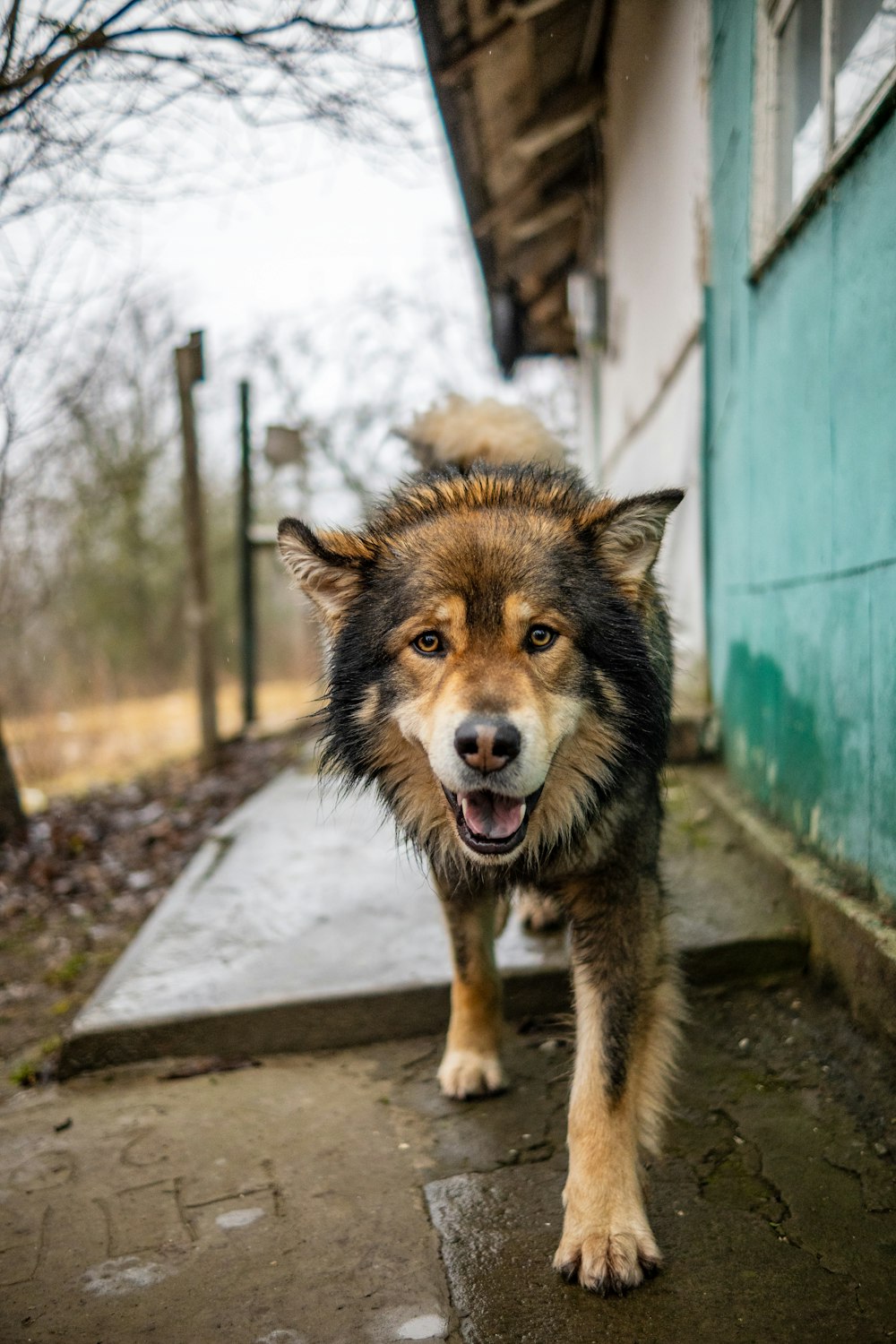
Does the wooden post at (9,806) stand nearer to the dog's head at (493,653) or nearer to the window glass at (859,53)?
the dog's head at (493,653)

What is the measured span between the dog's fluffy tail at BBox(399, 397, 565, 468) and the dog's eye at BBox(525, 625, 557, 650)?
5.88ft

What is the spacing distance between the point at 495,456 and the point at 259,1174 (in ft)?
9.32

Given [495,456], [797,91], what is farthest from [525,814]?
[797,91]

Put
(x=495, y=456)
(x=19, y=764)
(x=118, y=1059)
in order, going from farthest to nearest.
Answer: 1. (x=19, y=764)
2. (x=495, y=456)
3. (x=118, y=1059)

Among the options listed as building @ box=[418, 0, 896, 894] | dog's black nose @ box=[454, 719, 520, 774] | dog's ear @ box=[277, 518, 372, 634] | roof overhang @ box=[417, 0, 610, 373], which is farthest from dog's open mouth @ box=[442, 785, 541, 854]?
roof overhang @ box=[417, 0, 610, 373]

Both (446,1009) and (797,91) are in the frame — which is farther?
(797,91)

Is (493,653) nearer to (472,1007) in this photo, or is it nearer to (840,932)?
(472,1007)

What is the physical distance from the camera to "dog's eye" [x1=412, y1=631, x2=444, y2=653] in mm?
2287

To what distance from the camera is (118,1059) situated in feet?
10.00

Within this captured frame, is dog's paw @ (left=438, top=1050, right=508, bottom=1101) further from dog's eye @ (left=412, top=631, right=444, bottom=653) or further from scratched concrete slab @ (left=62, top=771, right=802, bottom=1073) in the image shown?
dog's eye @ (left=412, top=631, right=444, bottom=653)

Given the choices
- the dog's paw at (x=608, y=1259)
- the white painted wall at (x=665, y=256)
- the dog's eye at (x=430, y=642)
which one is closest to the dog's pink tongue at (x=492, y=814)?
the dog's eye at (x=430, y=642)

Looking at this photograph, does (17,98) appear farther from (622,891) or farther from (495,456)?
(622,891)

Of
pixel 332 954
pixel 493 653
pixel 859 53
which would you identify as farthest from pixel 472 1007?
pixel 859 53

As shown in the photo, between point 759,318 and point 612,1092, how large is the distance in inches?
121
